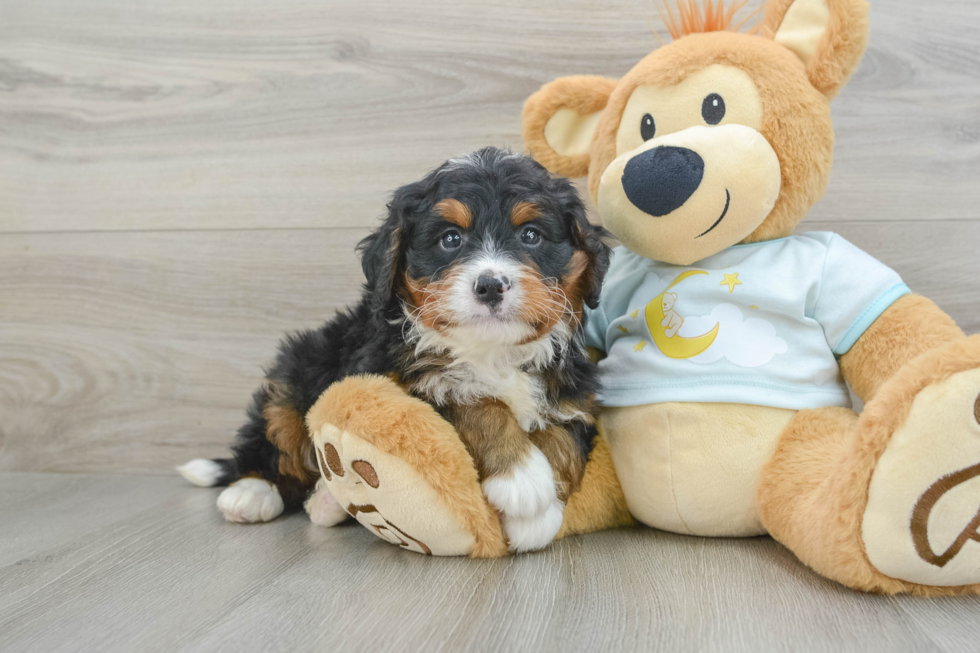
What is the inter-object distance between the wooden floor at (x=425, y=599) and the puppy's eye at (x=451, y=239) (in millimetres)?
619

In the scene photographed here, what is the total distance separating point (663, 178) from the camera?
55.9 inches

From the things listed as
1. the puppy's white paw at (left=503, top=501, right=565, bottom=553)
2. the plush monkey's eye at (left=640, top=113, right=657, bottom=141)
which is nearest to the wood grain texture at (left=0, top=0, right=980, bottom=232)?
the plush monkey's eye at (left=640, top=113, right=657, bottom=141)

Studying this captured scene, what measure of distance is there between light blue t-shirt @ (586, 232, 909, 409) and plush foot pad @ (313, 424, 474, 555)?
0.48 meters

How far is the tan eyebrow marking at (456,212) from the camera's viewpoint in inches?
53.1

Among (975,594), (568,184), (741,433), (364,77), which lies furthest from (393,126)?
(975,594)

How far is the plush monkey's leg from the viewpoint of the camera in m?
1.08

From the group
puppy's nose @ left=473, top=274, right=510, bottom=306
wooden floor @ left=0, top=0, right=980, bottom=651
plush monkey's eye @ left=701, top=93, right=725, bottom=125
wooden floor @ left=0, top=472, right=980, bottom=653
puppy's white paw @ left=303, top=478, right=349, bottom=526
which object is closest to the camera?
wooden floor @ left=0, top=472, right=980, bottom=653

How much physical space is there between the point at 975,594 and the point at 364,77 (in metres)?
1.95

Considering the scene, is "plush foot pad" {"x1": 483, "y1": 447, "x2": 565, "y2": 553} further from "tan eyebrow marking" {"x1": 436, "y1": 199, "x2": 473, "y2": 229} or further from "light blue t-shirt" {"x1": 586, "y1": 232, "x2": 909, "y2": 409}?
"tan eyebrow marking" {"x1": 436, "y1": 199, "x2": 473, "y2": 229}

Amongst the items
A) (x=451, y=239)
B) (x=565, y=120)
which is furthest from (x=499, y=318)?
(x=565, y=120)

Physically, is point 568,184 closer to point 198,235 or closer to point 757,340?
point 757,340

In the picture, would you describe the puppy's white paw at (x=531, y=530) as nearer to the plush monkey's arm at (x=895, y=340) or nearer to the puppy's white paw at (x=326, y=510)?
the puppy's white paw at (x=326, y=510)

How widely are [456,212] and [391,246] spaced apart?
0.52ft

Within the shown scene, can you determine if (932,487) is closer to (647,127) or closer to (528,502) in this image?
(528,502)
